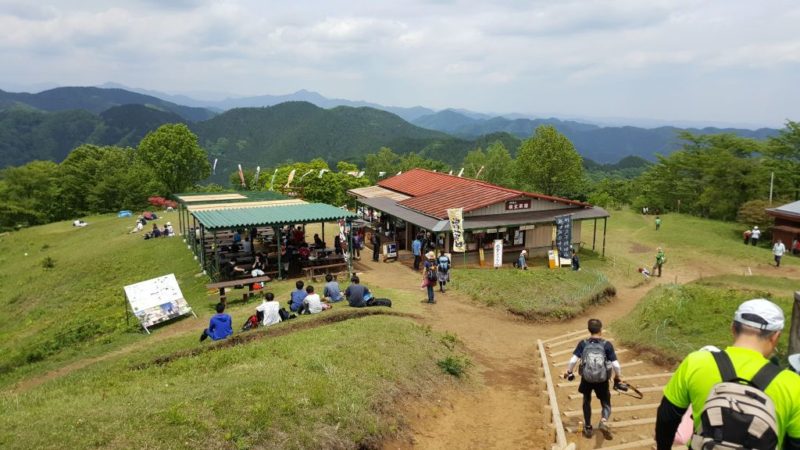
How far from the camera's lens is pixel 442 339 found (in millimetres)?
13539

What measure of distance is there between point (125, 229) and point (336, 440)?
34.0 m

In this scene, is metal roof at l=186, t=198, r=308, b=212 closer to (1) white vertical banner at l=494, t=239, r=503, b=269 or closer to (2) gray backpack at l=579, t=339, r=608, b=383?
(1) white vertical banner at l=494, t=239, r=503, b=269

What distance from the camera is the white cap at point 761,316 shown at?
3668 mm

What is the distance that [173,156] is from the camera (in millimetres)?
55781

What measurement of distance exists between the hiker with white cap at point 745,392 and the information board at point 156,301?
1665 cm

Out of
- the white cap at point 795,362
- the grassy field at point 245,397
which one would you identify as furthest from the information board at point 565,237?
the white cap at point 795,362

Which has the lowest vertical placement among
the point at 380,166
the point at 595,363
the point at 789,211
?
the point at 789,211

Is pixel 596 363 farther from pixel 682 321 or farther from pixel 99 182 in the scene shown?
pixel 99 182

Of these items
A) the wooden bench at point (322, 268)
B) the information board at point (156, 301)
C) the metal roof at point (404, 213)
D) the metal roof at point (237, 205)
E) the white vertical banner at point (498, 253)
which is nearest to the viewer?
the information board at point (156, 301)

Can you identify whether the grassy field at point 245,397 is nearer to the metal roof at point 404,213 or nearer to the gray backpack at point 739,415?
the gray backpack at point 739,415

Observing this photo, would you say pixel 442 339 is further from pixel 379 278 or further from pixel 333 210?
pixel 333 210

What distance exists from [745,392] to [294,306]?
12829 mm

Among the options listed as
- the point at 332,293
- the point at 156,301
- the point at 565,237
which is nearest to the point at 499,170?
the point at 565,237

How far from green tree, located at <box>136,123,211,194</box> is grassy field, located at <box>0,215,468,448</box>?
3814 cm
